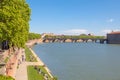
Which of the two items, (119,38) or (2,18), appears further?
(119,38)

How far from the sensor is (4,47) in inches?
1937

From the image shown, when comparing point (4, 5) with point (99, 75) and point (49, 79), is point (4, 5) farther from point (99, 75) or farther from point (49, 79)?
point (99, 75)

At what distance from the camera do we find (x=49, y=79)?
93.1 ft

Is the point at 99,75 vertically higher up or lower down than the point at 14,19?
lower down

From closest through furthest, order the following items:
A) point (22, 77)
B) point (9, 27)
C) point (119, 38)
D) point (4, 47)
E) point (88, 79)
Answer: point (22, 77)
point (9, 27)
point (88, 79)
point (4, 47)
point (119, 38)

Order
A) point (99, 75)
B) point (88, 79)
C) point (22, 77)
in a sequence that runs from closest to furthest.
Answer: point (22, 77), point (88, 79), point (99, 75)

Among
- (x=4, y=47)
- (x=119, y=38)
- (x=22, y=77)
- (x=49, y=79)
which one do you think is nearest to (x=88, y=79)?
(x=49, y=79)

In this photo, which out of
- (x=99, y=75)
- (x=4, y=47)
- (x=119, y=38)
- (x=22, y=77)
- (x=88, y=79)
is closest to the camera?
(x=22, y=77)

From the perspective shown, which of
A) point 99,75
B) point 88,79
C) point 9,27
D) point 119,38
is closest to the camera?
point 9,27

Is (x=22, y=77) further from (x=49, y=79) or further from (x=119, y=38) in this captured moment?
(x=119, y=38)

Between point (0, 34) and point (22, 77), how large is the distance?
183 inches

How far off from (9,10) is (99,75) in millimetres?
14226

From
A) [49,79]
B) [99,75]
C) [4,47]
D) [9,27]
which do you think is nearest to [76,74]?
[99,75]

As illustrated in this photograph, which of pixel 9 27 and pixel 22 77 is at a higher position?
pixel 9 27
